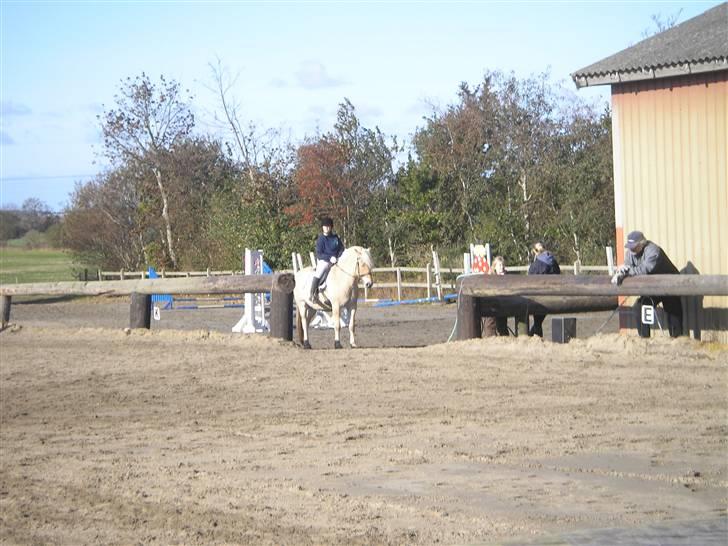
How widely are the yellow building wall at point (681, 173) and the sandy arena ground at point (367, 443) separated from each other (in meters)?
1.83

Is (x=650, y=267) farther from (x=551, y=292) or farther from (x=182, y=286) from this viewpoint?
(x=182, y=286)

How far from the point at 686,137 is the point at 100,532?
10817mm

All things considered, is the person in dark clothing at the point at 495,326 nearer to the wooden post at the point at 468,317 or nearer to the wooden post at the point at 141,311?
the wooden post at the point at 468,317

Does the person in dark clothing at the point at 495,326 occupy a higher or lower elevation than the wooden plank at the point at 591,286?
lower

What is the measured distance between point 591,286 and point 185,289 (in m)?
7.38

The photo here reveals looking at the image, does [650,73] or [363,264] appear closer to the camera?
[650,73]

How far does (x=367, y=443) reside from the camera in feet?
33.3

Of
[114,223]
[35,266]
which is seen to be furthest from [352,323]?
[35,266]

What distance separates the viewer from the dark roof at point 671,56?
15219mm

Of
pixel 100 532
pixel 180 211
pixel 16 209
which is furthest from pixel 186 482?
pixel 16 209

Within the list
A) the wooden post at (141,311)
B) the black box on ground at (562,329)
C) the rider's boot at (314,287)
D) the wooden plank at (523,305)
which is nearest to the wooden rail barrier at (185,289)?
the wooden post at (141,311)

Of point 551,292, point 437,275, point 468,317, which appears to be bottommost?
point 468,317

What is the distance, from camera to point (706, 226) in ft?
51.1

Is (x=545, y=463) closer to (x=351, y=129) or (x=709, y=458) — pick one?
(x=709, y=458)
